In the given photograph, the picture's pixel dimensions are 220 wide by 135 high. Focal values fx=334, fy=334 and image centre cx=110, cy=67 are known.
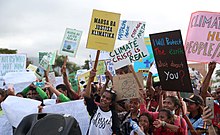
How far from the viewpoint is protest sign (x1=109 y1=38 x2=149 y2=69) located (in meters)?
5.40

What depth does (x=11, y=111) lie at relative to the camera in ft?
13.4

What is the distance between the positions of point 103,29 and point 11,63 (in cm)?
347

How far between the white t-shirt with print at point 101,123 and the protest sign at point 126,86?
0.58 meters

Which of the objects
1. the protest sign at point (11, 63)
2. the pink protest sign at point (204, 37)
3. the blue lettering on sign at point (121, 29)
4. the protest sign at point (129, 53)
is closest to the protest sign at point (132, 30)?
the blue lettering on sign at point (121, 29)

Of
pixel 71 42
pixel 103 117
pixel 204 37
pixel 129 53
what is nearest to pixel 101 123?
pixel 103 117

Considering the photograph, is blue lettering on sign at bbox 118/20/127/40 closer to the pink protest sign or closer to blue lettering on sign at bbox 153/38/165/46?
the pink protest sign

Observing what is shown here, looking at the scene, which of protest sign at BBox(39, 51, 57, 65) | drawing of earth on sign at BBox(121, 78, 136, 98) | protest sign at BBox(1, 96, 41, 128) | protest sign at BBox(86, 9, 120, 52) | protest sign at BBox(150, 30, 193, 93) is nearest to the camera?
protest sign at BBox(150, 30, 193, 93)

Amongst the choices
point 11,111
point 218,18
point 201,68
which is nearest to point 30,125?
point 11,111

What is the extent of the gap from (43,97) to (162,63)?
230cm

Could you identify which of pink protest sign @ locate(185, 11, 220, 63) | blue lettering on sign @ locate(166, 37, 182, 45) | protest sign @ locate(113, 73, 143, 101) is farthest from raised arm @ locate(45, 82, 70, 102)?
pink protest sign @ locate(185, 11, 220, 63)

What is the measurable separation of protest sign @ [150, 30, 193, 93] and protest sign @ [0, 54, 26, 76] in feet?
14.8

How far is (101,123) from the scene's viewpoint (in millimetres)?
4051

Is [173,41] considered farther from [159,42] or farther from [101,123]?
[101,123]

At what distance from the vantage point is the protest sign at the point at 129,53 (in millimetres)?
5398
